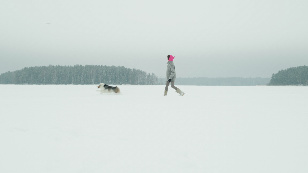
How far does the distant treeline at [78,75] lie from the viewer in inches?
5005

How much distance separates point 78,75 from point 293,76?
10881 cm

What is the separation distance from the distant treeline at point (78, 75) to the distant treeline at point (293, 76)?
2972 inches

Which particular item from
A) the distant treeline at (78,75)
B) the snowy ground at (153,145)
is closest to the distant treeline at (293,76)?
the distant treeline at (78,75)

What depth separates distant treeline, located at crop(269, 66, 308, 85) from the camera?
125 m

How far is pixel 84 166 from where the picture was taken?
3.78 m

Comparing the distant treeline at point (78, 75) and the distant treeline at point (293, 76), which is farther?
the distant treeline at point (78, 75)

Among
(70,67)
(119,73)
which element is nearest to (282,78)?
(119,73)

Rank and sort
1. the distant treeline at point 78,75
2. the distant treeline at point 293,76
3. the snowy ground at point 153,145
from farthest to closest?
the distant treeline at point 78,75 → the distant treeline at point 293,76 → the snowy ground at point 153,145

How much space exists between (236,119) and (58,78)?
13055 centimetres

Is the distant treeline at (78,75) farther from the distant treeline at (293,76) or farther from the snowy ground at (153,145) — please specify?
the snowy ground at (153,145)

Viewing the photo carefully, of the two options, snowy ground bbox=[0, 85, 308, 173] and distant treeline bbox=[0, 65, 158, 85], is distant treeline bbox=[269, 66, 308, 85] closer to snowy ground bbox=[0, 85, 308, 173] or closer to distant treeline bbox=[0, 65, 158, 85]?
distant treeline bbox=[0, 65, 158, 85]

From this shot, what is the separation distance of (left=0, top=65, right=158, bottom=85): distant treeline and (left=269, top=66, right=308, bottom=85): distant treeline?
75.5 meters

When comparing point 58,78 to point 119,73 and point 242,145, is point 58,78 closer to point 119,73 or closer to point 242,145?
point 119,73

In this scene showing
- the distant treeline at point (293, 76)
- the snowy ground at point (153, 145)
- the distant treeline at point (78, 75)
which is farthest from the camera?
the distant treeline at point (78, 75)
